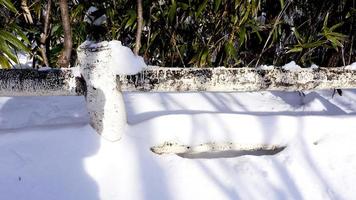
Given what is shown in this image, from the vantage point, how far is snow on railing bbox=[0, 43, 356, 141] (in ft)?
5.38

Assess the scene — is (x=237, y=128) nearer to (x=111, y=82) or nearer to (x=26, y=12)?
(x=111, y=82)

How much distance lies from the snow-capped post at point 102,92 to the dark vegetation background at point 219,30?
4.02ft

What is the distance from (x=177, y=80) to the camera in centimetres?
172

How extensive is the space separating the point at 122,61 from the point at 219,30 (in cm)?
153

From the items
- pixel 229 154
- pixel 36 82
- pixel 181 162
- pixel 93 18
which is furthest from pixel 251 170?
pixel 93 18

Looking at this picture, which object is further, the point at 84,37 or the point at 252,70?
the point at 84,37

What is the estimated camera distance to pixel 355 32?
9.82 feet

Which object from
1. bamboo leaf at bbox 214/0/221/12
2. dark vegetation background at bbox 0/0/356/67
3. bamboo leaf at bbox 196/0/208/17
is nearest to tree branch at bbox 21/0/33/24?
dark vegetation background at bbox 0/0/356/67

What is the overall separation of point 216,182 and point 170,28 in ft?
5.12

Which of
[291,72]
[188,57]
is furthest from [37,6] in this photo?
[291,72]

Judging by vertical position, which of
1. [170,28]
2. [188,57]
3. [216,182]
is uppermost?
[170,28]

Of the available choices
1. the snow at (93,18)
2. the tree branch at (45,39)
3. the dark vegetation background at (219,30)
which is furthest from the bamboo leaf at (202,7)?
the tree branch at (45,39)

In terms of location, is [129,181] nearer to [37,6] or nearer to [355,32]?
[37,6]

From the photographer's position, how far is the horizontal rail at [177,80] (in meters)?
1.65
